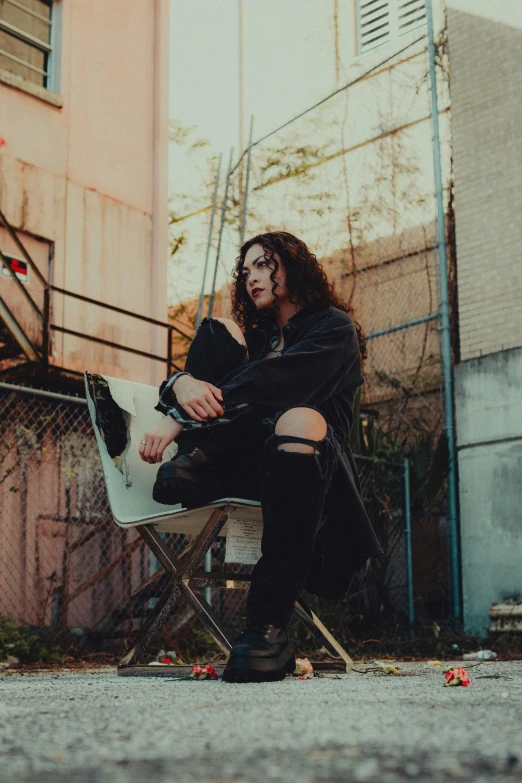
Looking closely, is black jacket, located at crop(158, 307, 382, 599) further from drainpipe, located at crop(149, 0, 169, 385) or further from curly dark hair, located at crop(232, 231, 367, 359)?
drainpipe, located at crop(149, 0, 169, 385)

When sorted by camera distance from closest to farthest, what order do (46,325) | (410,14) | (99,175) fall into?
(46,325)
(99,175)
(410,14)

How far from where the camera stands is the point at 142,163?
391 inches

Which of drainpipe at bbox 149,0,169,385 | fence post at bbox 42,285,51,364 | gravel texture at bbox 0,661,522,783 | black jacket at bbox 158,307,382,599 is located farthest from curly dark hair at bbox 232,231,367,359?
drainpipe at bbox 149,0,169,385

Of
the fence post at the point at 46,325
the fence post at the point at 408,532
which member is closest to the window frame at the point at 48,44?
the fence post at the point at 46,325

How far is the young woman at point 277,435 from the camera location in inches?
87.4

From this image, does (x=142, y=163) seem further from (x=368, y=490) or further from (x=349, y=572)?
(x=349, y=572)

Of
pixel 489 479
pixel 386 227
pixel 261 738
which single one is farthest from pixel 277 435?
pixel 386 227

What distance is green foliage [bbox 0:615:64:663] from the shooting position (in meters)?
5.00

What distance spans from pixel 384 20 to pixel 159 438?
28.7ft

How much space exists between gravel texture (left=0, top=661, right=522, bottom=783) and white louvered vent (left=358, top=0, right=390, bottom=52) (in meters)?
9.54

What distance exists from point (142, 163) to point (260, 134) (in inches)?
80.3

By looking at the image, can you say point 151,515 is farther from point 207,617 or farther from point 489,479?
point 489,479

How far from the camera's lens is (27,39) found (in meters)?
9.09

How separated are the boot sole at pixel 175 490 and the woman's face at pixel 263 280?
67cm
